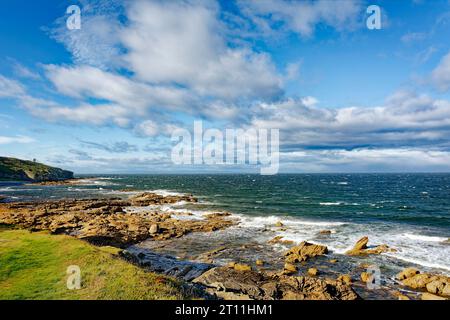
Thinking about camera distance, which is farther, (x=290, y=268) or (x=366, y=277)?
(x=290, y=268)

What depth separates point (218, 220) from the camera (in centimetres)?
5284

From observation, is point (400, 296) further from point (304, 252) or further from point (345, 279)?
point (304, 252)

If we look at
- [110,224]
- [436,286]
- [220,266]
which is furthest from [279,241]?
[110,224]

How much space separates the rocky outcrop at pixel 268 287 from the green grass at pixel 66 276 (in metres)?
→ 4.18

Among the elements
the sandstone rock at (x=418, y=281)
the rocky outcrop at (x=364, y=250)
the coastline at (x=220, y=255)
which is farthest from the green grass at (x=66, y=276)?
the rocky outcrop at (x=364, y=250)

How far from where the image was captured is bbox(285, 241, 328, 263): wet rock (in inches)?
1204

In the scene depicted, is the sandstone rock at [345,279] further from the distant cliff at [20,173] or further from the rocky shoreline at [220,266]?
the distant cliff at [20,173]

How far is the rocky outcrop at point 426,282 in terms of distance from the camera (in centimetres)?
2188

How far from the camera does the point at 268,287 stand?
1919 cm

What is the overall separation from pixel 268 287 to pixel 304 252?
1398 centimetres

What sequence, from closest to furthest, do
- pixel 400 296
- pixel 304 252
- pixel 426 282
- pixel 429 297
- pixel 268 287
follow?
pixel 268 287 < pixel 429 297 < pixel 400 296 < pixel 426 282 < pixel 304 252
